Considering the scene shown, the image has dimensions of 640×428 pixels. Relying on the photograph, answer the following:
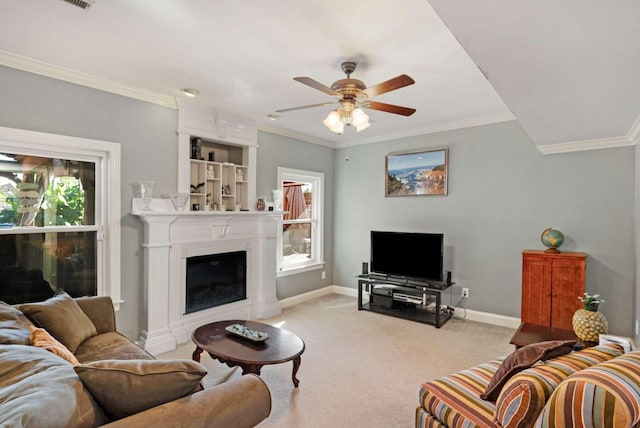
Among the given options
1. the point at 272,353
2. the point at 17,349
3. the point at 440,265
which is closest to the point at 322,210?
the point at 440,265

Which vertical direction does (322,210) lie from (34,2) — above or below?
below

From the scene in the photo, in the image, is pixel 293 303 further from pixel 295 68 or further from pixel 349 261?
pixel 295 68

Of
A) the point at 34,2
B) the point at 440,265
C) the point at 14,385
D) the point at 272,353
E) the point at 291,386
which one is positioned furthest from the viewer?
the point at 440,265

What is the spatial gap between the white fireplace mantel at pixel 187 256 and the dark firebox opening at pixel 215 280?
64 mm

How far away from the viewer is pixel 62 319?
221 centimetres

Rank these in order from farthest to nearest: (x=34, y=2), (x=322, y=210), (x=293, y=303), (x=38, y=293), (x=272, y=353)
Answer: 1. (x=322, y=210)
2. (x=293, y=303)
3. (x=38, y=293)
4. (x=272, y=353)
5. (x=34, y=2)

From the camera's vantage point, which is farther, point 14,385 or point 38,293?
point 38,293

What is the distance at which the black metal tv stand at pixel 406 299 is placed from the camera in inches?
166

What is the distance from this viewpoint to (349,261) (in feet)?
18.4

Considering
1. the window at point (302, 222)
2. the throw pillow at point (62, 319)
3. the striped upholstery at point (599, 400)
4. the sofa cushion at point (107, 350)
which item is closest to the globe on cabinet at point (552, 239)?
the striped upholstery at point (599, 400)

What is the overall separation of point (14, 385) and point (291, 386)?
194 cm

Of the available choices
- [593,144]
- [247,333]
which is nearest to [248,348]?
[247,333]

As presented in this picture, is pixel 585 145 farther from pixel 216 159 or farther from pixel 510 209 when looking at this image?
pixel 216 159

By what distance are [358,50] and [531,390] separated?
7.35 ft
